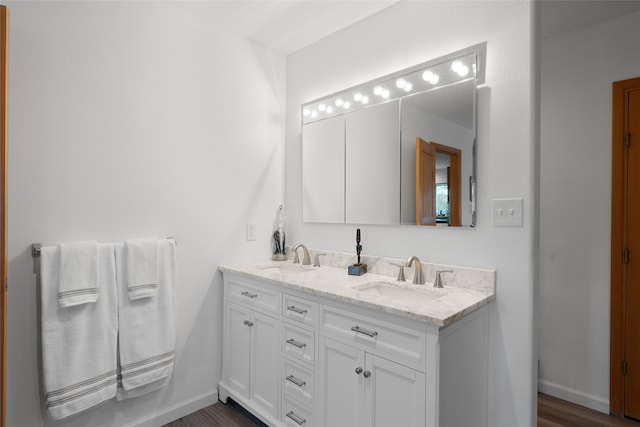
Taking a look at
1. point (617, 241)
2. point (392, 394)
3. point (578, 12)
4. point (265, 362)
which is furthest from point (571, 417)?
point (578, 12)

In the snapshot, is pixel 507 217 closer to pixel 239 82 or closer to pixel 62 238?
pixel 239 82

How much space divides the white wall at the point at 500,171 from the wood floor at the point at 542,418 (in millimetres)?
885

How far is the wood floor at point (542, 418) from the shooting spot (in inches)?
83.1

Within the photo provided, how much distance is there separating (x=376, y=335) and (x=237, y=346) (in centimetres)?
115

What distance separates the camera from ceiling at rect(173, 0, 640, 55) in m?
2.10

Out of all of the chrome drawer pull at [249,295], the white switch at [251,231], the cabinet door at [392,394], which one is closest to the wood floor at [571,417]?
the cabinet door at [392,394]

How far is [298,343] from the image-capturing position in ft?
5.93

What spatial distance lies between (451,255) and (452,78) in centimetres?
95

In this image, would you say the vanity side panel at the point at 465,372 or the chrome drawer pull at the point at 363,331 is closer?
the vanity side panel at the point at 465,372

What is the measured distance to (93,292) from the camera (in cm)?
171

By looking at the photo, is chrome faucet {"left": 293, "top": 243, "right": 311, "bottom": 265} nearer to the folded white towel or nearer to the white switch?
the white switch

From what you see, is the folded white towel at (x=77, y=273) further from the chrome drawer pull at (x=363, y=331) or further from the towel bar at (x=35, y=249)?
the chrome drawer pull at (x=363, y=331)

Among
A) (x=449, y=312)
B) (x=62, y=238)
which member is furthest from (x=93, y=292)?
(x=449, y=312)

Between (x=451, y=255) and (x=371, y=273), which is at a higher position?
(x=451, y=255)
